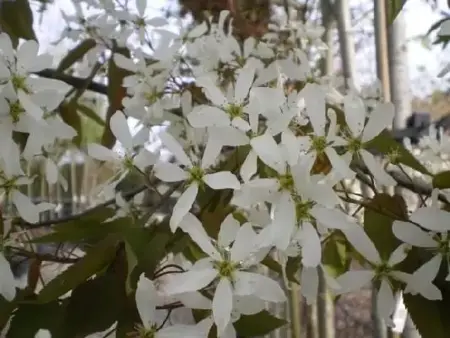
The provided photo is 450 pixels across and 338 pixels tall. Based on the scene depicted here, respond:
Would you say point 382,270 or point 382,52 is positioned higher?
point 382,52

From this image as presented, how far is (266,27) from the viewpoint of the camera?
688mm

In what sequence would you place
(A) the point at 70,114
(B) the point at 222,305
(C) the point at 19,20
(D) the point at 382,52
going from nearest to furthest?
(B) the point at 222,305, (C) the point at 19,20, (A) the point at 70,114, (D) the point at 382,52

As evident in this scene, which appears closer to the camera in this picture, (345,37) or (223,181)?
(223,181)

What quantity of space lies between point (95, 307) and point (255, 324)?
7 centimetres

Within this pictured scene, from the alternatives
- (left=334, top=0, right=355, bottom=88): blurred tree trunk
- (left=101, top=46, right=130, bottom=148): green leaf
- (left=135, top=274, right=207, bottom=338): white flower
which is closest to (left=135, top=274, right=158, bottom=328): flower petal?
(left=135, top=274, right=207, bottom=338): white flower

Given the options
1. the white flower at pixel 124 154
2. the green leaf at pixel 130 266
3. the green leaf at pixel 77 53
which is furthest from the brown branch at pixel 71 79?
the green leaf at pixel 130 266

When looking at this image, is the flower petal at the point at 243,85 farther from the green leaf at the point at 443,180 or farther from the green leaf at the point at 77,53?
the green leaf at the point at 77,53

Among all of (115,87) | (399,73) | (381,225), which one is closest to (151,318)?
(381,225)

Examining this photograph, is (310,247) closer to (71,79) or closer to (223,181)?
(223,181)

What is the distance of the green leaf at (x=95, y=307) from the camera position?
28 cm

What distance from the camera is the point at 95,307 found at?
276 mm

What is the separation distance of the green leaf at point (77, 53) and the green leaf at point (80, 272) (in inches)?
11.3

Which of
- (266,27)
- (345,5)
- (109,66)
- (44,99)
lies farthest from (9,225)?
(345,5)

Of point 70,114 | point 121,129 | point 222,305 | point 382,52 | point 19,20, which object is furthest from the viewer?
point 382,52
